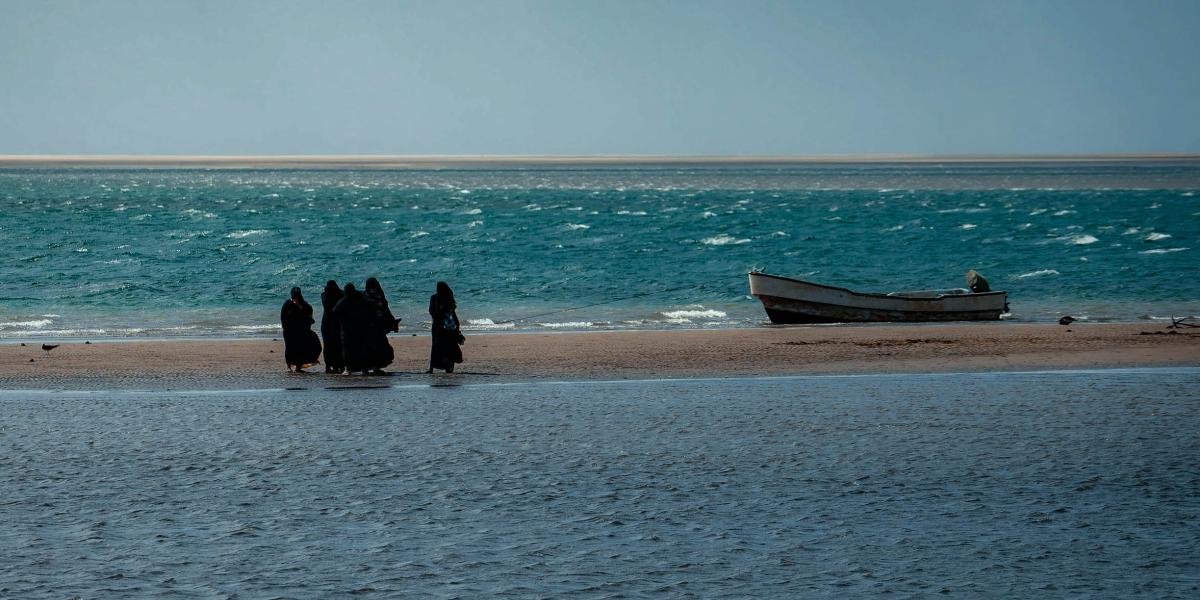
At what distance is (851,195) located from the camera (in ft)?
388

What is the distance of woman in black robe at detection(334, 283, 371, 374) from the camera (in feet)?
66.8

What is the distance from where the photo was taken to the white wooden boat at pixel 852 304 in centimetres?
3216

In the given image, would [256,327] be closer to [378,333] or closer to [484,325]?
Answer: [484,325]

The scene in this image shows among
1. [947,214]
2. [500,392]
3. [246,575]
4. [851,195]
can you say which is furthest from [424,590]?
[851,195]

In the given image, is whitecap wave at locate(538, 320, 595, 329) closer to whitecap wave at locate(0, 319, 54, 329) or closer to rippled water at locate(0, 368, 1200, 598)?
whitecap wave at locate(0, 319, 54, 329)

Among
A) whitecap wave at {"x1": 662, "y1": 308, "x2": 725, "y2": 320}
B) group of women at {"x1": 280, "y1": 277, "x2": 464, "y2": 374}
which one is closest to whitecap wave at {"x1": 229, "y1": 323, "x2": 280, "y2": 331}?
whitecap wave at {"x1": 662, "y1": 308, "x2": 725, "y2": 320}

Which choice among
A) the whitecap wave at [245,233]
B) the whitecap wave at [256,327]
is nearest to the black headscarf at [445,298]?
the whitecap wave at [256,327]

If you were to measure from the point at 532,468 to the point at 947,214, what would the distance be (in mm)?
73246

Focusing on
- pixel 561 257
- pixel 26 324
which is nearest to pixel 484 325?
pixel 26 324

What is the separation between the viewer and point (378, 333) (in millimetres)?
20453

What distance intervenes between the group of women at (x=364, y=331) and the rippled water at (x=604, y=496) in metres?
3.11

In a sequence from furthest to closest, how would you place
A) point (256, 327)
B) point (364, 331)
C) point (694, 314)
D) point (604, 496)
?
point (694, 314) < point (256, 327) < point (364, 331) < point (604, 496)

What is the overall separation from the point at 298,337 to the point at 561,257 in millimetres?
35254

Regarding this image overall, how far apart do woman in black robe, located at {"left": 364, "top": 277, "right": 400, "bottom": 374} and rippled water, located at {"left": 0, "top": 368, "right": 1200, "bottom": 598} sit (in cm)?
310
